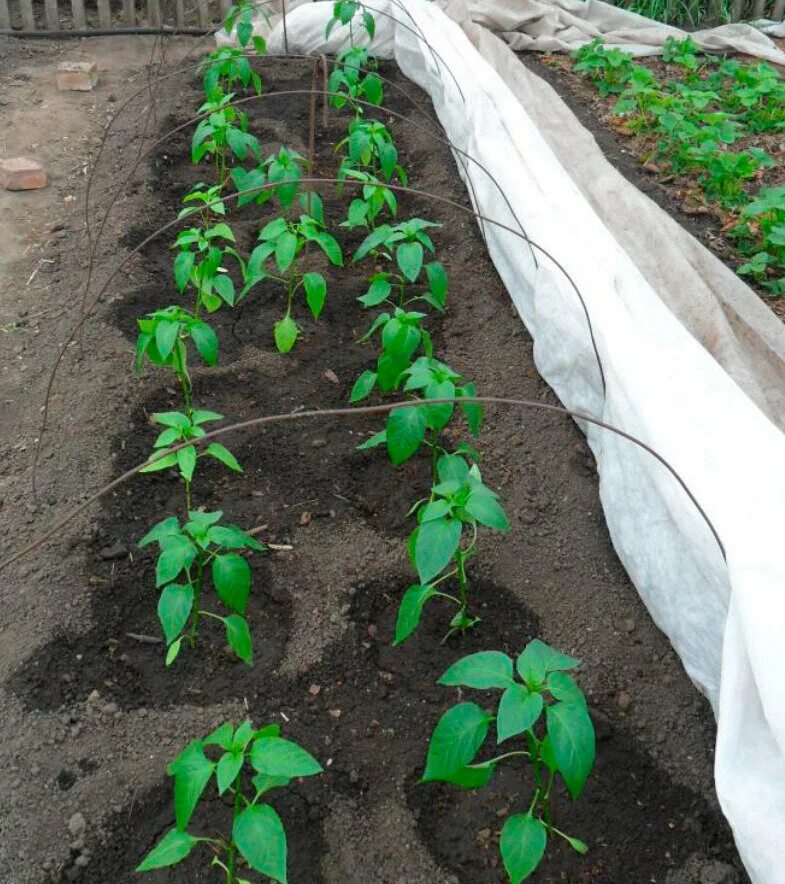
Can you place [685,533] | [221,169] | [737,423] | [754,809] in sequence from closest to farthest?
[754,809] < [685,533] < [737,423] < [221,169]

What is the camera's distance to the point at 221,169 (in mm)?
4070

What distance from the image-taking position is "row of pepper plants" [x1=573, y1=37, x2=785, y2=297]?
3.73 metres

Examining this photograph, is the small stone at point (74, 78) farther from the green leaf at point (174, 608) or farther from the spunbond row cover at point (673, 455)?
the green leaf at point (174, 608)

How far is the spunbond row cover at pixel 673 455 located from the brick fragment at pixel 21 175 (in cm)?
199

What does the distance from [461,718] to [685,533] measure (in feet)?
2.32

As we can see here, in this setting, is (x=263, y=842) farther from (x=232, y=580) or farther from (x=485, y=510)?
(x=485, y=510)

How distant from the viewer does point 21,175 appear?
4.17 metres

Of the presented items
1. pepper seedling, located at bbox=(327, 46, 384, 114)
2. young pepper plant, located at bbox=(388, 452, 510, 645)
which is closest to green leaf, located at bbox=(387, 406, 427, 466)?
young pepper plant, located at bbox=(388, 452, 510, 645)

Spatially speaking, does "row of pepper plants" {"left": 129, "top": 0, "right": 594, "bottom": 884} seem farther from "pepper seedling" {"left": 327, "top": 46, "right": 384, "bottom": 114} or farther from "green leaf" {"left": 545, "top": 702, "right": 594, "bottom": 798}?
"pepper seedling" {"left": 327, "top": 46, "right": 384, "bottom": 114}

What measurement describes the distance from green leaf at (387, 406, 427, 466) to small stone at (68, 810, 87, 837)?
0.96 m

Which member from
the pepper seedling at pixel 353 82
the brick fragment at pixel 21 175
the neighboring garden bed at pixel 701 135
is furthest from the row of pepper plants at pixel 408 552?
the neighboring garden bed at pixel 701 135

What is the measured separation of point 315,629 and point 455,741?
0.69m

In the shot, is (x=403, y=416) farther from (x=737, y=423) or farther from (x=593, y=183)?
(x=593, y=183)

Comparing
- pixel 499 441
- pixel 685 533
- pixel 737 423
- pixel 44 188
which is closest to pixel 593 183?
pixel 499 441
